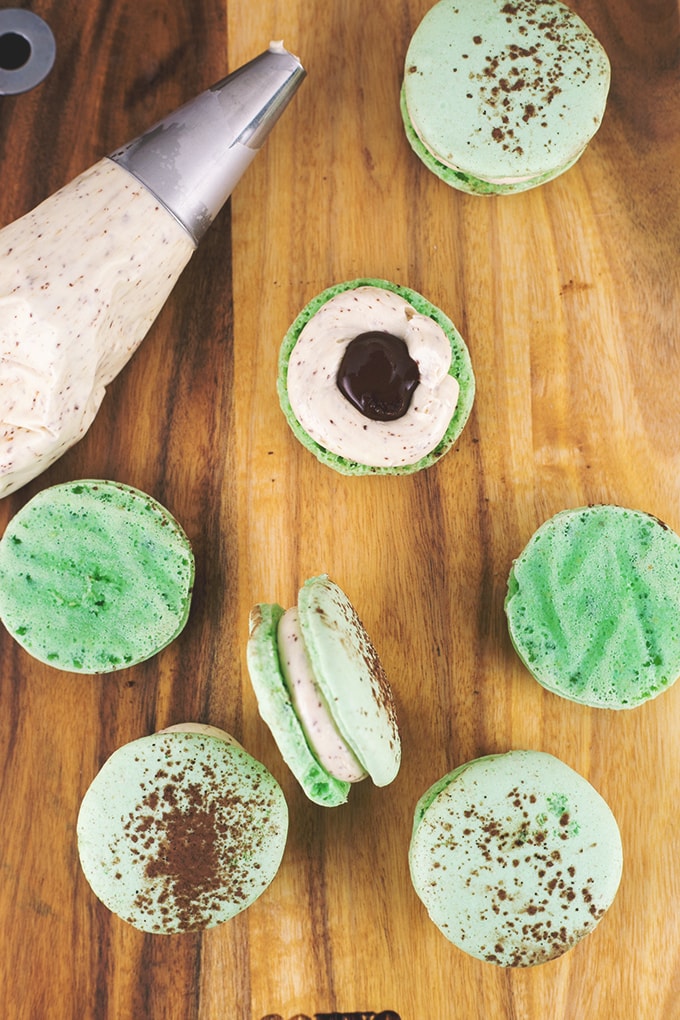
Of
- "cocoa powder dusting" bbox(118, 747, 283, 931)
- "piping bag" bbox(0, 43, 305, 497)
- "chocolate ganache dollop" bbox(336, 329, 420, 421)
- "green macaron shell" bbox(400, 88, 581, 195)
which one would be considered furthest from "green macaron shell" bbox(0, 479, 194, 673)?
"green macaron shell" bbox(400, 88, 581, 195)

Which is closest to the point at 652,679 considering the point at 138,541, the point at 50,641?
the point at 138,541

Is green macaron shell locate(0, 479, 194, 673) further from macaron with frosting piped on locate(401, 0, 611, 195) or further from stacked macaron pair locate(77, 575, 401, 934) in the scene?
macaron with frosting piped on locate(401, 0, 611, 195)

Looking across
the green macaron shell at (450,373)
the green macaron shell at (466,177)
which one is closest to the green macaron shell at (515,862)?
the green macaron shell at (450,373)

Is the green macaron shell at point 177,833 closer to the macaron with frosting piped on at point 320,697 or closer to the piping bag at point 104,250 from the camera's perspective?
the macaron with frosting piped on at point 320,697

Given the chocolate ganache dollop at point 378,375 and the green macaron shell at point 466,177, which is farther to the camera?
the green macaron shell at point 466,177

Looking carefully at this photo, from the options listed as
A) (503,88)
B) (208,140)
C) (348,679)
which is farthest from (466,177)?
(348,679)

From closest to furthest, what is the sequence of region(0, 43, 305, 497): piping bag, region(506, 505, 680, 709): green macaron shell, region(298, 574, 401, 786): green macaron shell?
region(298, 574, 401, 786): green macaron shell < region(0, 43, 305, 497): piping bag < region(506, 505, 680, 709): green macaron shell
